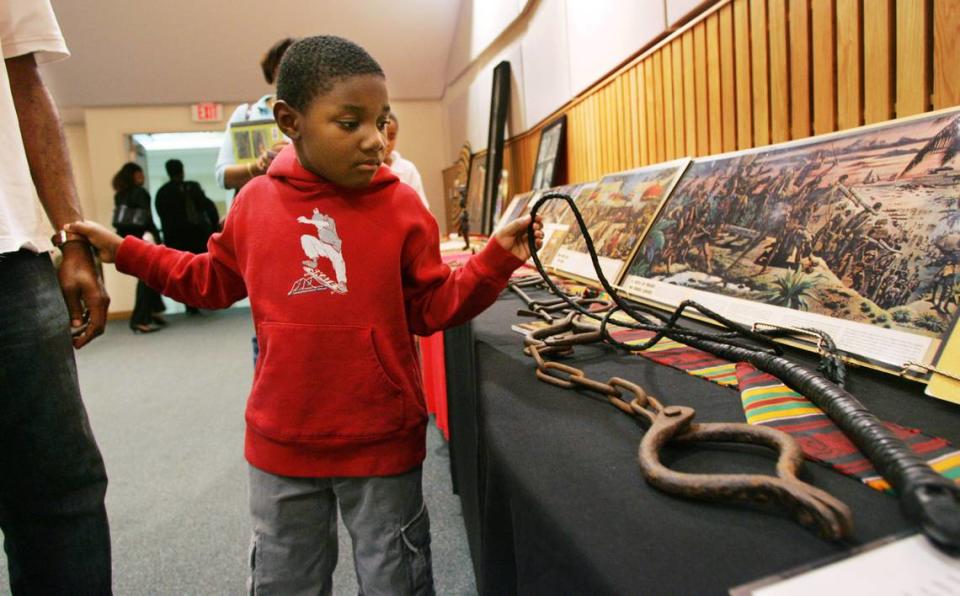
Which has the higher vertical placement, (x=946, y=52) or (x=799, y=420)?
(x=946, y=52)

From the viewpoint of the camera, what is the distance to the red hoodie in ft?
3.26

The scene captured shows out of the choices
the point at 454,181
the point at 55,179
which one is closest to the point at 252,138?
the point at 55,179

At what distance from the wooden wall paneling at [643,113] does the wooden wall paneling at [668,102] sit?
6.8 inches

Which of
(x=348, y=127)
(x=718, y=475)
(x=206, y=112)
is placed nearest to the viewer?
(x=718, y=475)

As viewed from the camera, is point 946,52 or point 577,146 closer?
point 946,52

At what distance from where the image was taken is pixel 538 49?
4.21 metres

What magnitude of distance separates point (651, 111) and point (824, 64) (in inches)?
40.9

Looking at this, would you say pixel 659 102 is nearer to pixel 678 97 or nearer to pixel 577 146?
pixel 678 97

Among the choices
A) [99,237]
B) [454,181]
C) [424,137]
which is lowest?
[99,237]

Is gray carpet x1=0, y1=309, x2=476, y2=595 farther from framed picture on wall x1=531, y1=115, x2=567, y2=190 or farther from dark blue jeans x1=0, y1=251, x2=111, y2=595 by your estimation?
framed picture on wall x1=531, y1=115, x2=567, y2=190

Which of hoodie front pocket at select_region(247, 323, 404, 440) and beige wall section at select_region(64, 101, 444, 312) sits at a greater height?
beige wall section at select_region(64, 101, 444, 312)

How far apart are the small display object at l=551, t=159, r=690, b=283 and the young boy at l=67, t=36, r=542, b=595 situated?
78 centimetres

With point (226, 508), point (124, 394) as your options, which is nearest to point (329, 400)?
point (226, 508)

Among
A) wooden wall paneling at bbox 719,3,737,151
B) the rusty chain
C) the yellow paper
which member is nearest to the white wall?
wooden wall paneling at bbox 719,3,737,151
